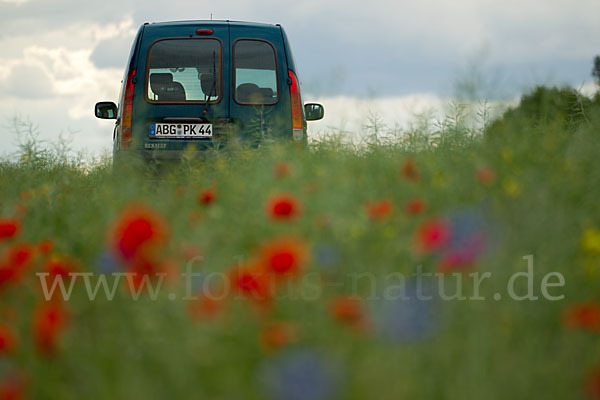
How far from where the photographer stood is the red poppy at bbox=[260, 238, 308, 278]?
1.95m

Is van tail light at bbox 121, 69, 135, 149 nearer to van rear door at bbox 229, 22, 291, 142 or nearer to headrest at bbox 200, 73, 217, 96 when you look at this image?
headrest at bbox 200, 73, 217, 96

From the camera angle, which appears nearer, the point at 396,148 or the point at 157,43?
the point at 396,148

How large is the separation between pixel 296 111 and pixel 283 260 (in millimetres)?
4871

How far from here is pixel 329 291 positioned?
8.03 ft

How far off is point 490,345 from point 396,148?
11.5 ft

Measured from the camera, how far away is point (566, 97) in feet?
19.2

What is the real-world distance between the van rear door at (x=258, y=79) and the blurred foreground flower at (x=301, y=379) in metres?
5.05

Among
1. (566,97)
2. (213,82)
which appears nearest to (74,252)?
(213,82)

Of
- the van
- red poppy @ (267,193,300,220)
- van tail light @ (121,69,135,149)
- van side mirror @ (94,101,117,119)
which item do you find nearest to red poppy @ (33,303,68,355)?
red poppy @ (267,193,300,220)

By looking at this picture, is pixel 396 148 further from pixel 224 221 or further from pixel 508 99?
pixel 224 221

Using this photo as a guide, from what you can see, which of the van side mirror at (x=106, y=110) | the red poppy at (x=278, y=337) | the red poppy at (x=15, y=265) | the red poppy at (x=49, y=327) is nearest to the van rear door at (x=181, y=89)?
the van side mirror at (x=106, y=110)

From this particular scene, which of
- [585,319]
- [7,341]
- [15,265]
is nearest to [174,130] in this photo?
[15,265]

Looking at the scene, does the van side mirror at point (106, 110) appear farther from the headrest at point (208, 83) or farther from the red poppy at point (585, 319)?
the red poppy at point (585, 319)

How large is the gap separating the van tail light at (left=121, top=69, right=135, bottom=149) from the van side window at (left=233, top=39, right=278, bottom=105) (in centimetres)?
105
